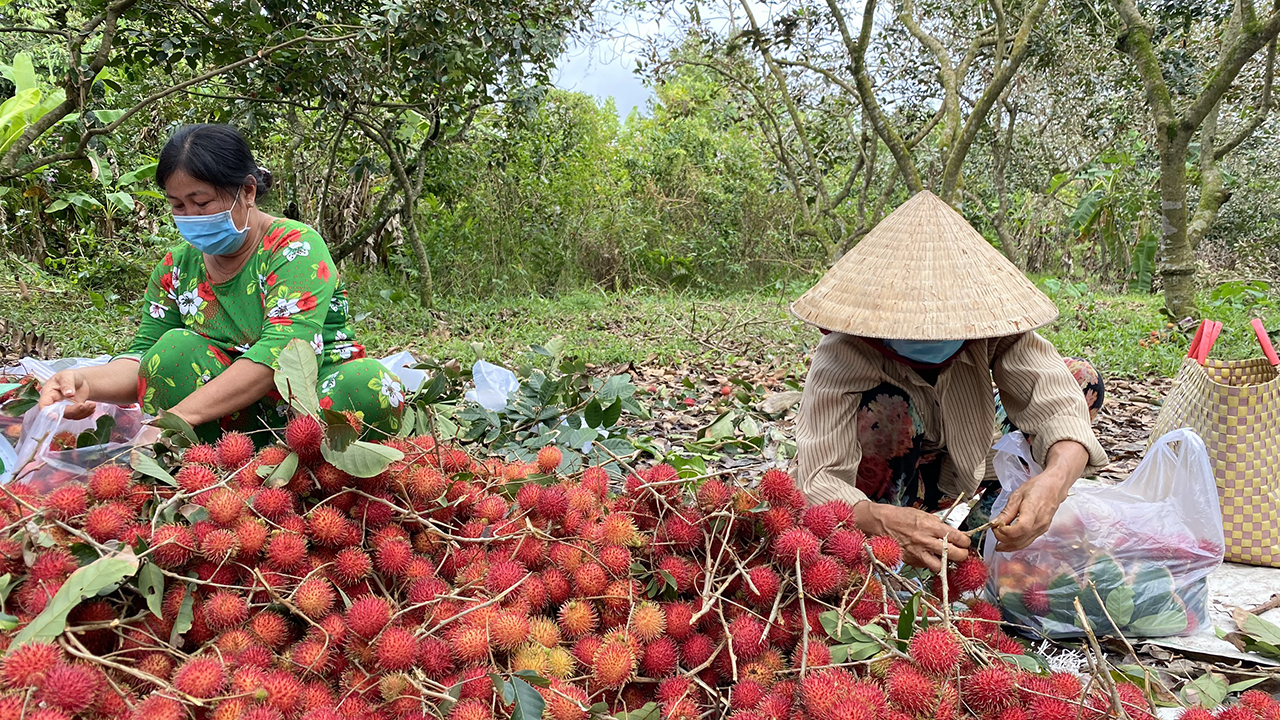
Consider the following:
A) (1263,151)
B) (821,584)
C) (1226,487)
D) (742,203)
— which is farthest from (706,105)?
(821,584)

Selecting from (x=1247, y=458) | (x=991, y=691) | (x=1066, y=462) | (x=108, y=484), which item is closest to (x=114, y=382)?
(x=108, y=484)

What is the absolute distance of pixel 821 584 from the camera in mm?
1029

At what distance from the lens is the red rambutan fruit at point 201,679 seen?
0.78 metres

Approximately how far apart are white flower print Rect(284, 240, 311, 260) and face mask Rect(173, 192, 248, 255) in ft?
0.34

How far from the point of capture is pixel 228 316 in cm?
187

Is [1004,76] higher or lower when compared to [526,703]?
higher

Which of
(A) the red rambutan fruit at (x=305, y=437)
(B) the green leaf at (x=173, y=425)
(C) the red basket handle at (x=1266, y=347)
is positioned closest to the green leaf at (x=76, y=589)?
(A) the red rambutan fruit at (x=305, y=437)

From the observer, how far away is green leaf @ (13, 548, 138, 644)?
0.81 metres

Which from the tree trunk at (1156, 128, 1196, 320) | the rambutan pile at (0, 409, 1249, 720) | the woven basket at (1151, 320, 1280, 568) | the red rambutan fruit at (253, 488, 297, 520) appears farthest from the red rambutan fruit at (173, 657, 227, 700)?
the tree trunk at (1156, 128, 1196, 320)

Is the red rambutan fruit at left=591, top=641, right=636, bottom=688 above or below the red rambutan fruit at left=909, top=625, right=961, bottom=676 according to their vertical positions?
below

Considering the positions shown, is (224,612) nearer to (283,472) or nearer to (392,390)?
(283,472)

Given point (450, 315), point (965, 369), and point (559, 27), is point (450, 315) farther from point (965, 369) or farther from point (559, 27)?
point (965, 369)

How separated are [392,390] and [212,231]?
50 cm

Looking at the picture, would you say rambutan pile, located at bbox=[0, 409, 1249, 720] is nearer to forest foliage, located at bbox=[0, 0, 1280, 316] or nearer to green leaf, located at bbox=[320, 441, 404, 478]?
green leaf, located at bbox=[320, 441, 404, 478]
